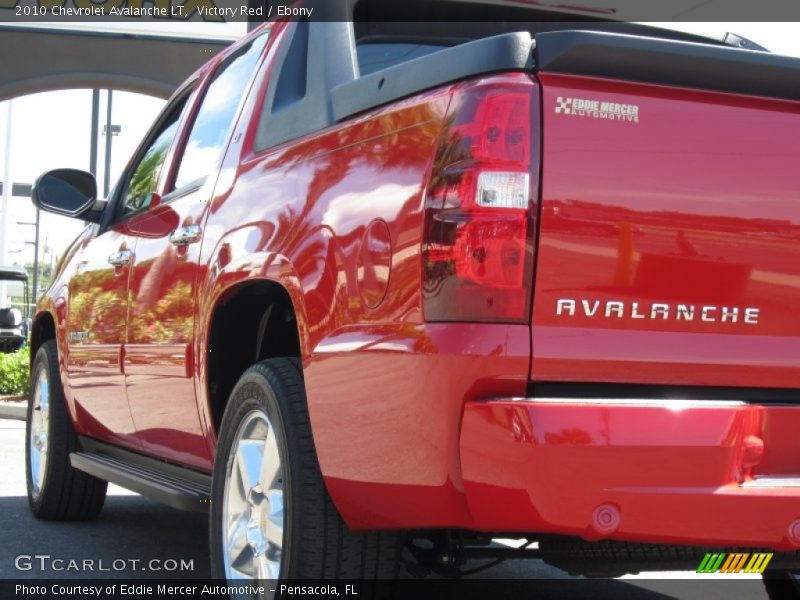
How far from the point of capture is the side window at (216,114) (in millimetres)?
4254

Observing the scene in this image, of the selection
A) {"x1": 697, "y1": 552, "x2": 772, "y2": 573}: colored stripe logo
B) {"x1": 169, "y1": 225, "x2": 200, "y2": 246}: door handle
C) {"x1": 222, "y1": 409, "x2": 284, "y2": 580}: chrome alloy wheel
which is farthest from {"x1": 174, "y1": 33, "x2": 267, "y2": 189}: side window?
{"x1": 697, "y1": 552, "x2": 772, "y2": 573}: colored stripe logo

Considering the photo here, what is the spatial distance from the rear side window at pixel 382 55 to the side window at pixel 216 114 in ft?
1.49

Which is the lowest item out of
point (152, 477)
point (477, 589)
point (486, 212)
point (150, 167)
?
point (477, 589)

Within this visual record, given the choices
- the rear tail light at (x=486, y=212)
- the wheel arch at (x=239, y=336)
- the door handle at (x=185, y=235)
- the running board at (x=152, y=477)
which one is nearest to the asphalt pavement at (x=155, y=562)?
the running board at (x=152, y=477)

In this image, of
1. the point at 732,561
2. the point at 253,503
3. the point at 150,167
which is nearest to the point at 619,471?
the point at 732,561

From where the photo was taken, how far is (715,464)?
8.53ft

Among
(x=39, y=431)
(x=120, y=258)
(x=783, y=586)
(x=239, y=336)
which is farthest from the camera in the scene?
(x=39, y=431)

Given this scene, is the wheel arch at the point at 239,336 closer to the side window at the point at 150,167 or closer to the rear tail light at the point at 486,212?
the rear tail light at the point at 486,212

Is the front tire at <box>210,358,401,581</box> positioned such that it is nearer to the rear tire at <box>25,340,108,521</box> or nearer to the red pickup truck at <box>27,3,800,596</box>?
the red pickup truck at <box>27,3,800,596</box>

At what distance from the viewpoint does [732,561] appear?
2.88 metres

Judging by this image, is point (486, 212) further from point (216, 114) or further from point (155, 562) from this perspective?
point (155, 562)

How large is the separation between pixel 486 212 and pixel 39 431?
399 centimetres

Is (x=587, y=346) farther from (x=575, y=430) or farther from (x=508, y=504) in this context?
(x=508, y=504)

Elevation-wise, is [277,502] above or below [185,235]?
below
